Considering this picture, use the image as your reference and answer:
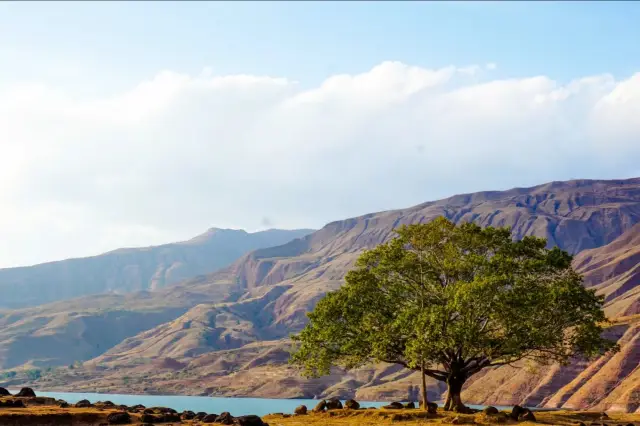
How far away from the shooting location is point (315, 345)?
69.8 m

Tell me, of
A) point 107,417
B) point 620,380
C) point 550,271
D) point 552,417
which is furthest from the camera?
point 620,380

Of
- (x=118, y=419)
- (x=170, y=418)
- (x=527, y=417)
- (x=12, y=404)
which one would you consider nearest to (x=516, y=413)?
(x=527, y=417)

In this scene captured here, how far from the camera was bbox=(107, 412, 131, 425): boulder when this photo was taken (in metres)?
49.6

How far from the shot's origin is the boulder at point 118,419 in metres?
49.6

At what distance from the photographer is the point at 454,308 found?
6228 centimetres

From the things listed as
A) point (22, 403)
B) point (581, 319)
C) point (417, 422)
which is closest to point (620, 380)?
point (581, 319)

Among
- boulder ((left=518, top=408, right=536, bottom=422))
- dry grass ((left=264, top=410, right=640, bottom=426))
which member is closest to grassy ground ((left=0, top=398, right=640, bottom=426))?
dry grass ((left=264, top=410, right=640, bottom=426))

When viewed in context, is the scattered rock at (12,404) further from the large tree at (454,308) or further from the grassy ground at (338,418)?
the large tree at (454,308)

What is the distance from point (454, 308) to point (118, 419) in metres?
30.0

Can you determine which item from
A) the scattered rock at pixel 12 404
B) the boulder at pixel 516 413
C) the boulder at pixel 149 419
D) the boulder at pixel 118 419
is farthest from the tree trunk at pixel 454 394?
the scattered rock at pixel 12 404

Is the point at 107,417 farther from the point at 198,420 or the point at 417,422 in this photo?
the point at 417,422

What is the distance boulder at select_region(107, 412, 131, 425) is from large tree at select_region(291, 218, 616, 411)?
23.0 meters

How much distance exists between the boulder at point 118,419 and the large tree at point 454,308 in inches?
905

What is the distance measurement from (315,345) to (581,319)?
2566cm
